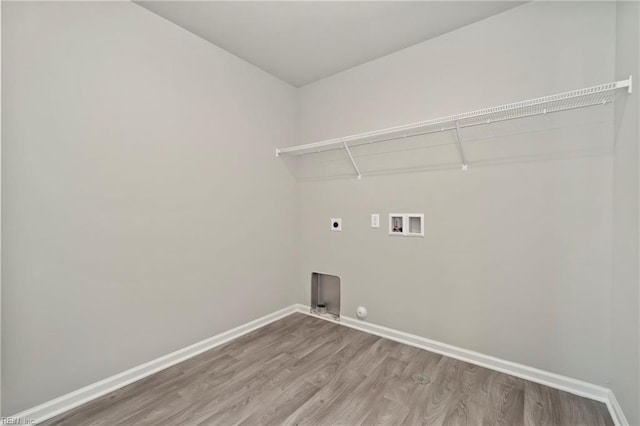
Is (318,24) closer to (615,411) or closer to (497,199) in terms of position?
(497,199)

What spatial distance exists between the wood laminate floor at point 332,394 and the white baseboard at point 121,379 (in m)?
A: 0.05

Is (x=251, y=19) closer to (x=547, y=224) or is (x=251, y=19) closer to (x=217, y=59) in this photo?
(x=217, y=59)

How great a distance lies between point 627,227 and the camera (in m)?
1.45

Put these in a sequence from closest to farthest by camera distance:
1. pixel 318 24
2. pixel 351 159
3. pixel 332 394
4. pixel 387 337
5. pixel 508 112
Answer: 1. pixel 332 394
2. pixel 508 112
3. pixel 318 24
4. pixel 387 337
5. pixel 351 159

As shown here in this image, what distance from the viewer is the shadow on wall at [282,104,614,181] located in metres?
1.72

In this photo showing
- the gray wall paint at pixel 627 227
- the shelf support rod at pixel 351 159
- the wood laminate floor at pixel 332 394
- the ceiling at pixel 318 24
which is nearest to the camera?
the gray wall paint at pixel 627 227

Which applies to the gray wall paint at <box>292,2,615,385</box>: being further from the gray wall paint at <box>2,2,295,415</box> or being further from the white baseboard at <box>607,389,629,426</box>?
the gray wall paint at <box>2,2,295,415</box>

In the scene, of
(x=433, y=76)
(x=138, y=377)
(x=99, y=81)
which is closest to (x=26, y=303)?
(x=138, y=377)

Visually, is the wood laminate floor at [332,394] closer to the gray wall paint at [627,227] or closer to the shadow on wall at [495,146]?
the gray wall paint at [627,227]

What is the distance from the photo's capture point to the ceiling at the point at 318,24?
76.7 inches

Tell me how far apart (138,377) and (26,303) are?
32.2 inches

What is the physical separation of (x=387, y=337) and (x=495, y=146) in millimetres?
1758

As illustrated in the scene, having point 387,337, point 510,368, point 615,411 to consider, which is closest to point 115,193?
point 387,337
